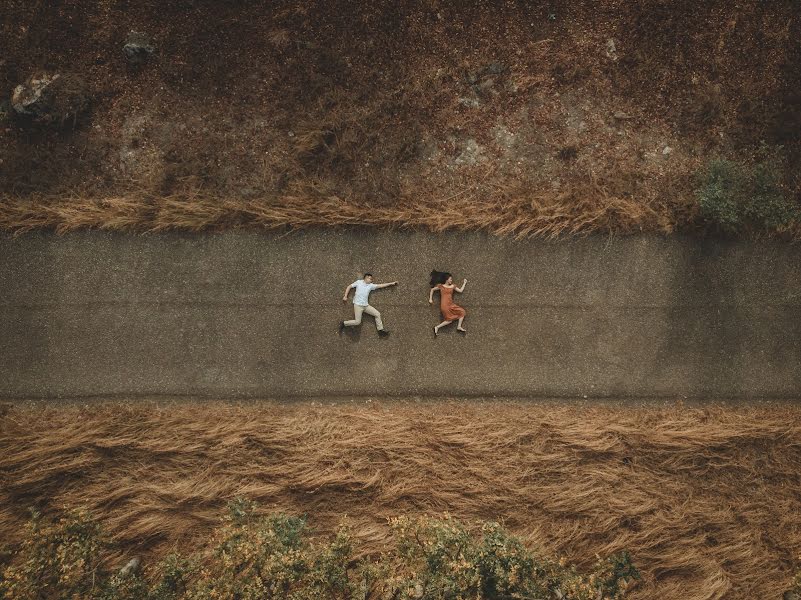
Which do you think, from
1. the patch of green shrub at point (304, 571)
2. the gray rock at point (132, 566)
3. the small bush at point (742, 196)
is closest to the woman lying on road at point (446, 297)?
the patch of green shrub at point (304, 571)

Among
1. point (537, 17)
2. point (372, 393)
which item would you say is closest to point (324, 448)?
point (372, 393)

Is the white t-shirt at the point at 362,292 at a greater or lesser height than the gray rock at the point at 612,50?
lesser

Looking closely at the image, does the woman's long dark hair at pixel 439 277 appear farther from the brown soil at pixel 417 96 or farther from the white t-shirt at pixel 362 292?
the white t-shirt at pixel 362 292

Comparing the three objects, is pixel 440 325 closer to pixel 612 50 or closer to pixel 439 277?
pixel 439 277

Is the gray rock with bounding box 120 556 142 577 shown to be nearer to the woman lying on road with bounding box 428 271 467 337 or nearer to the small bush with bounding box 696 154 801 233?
the woman lying on road with bounding box 428 271 467 337

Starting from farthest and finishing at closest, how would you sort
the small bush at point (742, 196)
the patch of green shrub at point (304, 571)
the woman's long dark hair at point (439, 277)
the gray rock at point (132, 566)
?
the woman's long dark hair at point (439, 277), the small bush at point (742, 196), the gray rock at point (132, 566), the patch of green shrub at point (304, 571)

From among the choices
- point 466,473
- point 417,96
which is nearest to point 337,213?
point 417,96
